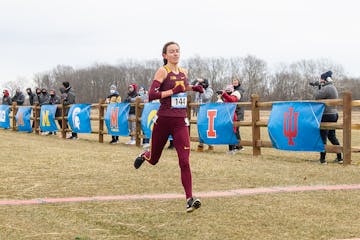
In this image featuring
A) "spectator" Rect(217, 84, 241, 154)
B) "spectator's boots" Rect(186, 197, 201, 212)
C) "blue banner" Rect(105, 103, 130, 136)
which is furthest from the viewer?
"blue banner" Rect(105, 103, 130, 136)

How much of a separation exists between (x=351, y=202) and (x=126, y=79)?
122m

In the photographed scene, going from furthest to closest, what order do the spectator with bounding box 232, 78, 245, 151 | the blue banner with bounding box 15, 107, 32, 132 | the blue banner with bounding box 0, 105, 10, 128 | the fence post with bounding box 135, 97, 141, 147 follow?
the blue banner with bounding box 0, 105, 10, 128
the blue banner with bounding box 15, 107, 32, 132
the fence post with bounding box 135, 97, 141, 147
the spectator with bounding box 232, 78, 245, 151

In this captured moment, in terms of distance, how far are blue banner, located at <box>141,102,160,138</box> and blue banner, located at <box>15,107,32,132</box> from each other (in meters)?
11.2

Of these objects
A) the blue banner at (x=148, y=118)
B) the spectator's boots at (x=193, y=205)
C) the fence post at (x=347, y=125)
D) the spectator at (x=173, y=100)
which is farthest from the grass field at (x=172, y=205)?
the blue banner at (x=148, y=118)

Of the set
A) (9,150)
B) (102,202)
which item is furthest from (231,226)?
(9,150)

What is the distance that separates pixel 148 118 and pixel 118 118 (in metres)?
2.07

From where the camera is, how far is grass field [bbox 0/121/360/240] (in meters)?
5.66

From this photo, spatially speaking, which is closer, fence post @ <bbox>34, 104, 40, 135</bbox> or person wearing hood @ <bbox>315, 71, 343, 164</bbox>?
person wearing hood @ <bbox>315, 71, 343, 164</bbox>

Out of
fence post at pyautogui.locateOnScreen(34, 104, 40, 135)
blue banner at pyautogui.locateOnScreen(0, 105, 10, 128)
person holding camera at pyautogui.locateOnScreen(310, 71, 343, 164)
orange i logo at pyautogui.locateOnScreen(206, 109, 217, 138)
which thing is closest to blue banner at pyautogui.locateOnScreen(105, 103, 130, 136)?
orange i logo at pyautogui.locateOnScreen(206, 109, 217, 138)

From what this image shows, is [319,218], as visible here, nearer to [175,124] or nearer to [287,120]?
[175,124]

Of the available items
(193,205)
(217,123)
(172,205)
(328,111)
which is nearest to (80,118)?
(217,123)

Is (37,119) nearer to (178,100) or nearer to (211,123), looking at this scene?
(211,123)

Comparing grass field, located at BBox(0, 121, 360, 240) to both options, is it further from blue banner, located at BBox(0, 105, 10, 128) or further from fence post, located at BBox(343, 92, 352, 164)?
blue banner, located at BBox(0, 105, 10, 128)

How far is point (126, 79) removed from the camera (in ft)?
420
